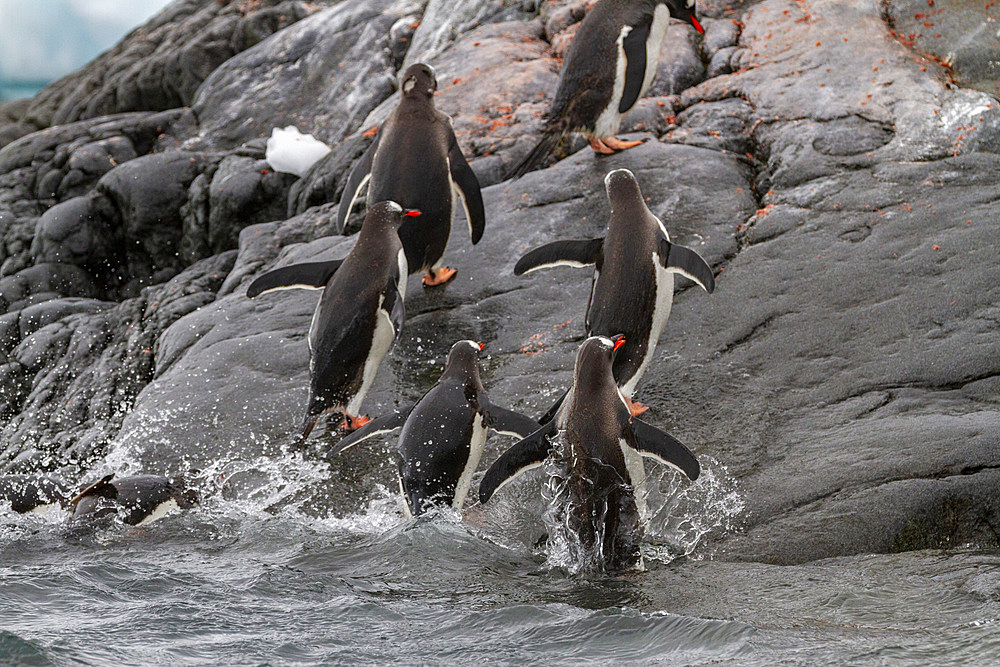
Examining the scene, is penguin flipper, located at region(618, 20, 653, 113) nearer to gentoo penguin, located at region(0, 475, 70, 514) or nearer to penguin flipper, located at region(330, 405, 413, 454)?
penguin flipper, located at region(330, 405, 413, 454)

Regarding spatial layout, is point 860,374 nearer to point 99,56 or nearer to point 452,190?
point 452,190

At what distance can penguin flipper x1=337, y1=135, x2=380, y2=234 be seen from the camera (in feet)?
22.5

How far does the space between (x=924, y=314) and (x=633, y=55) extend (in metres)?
2.74

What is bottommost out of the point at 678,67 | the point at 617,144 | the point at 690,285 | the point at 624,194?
the point at 690,285

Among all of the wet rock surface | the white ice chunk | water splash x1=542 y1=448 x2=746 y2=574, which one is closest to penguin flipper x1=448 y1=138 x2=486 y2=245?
the wet rock surface

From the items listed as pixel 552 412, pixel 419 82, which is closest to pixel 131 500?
pixel 552 412

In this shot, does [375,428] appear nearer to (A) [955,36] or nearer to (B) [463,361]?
(B) [463,361]

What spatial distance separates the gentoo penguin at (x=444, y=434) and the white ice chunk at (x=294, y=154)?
197 inches

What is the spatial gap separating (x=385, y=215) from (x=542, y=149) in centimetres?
161

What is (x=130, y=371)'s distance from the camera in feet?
23.9

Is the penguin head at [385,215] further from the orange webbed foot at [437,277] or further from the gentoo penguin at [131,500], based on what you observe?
the gentoo penguin at [131,500]

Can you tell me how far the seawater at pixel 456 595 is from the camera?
321 cm

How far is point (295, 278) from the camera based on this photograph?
5961mm

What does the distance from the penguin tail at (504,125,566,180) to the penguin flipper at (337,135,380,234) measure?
1.02 metres
